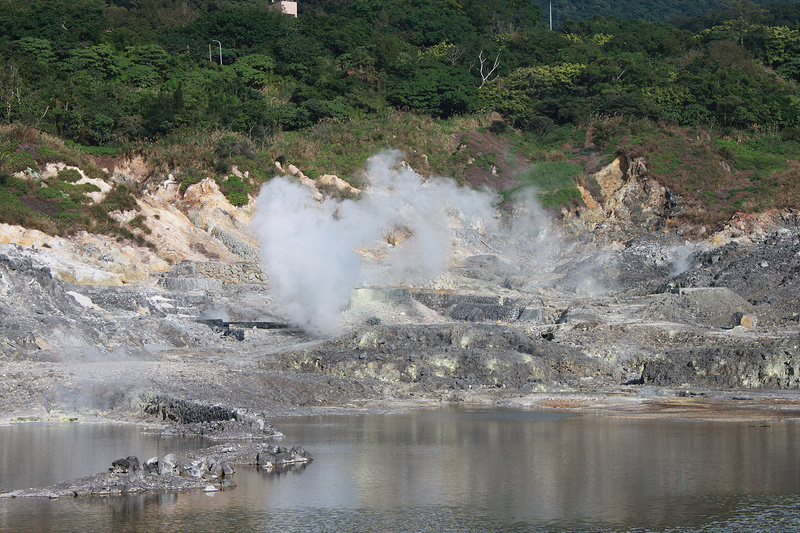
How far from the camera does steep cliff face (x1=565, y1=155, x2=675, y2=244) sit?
5531 centimetres

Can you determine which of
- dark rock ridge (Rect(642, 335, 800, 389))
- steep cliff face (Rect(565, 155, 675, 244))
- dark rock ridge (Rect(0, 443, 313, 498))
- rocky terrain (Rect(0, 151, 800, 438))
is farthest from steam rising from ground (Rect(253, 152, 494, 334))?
dark rock ridge (Rect(0, 443, 313, 498))

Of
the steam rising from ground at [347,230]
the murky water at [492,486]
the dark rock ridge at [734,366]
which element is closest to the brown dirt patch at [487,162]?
the steam rising from ground at [347,230]

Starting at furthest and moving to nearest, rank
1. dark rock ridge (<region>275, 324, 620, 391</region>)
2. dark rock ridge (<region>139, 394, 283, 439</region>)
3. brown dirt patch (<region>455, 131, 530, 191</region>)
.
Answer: brown dirt patch (<region>455, 131, 530, 191</region>)
dark rock ridge (<region>275, 324, 620, 391</region>)
dark rock ridge (<region>139, 394, 283, 439</region>)

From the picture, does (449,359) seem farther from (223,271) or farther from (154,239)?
(154,239)

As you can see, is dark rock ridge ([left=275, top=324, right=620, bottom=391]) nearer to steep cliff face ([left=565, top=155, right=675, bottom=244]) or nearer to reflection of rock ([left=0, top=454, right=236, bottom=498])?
reflection of rock ([left=0, top=454, right=236, bottom=498])

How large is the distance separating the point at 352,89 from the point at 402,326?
117 ft

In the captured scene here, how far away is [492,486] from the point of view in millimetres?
14930

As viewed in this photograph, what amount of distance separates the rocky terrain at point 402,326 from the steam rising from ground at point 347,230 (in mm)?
710

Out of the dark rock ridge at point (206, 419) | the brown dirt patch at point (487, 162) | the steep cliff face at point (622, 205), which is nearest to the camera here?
the dark rock ridge at point (206, 419)

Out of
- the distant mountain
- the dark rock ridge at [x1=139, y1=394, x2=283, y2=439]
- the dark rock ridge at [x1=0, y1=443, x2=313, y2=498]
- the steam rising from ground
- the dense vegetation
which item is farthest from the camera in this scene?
the distant mountain

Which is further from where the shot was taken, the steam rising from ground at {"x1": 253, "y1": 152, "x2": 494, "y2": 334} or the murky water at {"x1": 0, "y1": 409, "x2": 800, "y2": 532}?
the steam rising from ground at {"x1": 253, "y1": 152, "x2": 494, "y2": 334}

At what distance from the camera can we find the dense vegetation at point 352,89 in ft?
174

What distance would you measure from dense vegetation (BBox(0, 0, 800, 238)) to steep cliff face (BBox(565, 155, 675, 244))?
1.30 m

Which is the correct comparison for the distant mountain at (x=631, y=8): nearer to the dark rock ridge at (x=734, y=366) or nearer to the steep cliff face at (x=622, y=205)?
the steep cliff face at (x=622, y=205)
